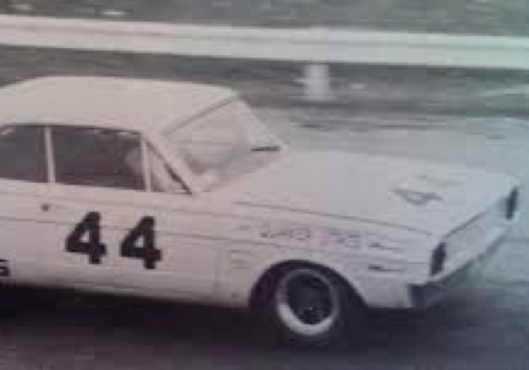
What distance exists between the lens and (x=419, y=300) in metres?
5.55

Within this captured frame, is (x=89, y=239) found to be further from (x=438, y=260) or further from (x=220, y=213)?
(x=438, y=260)

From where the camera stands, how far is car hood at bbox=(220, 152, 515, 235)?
5.78 m

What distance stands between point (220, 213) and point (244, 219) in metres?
0.12

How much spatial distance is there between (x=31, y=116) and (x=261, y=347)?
4.94 ft

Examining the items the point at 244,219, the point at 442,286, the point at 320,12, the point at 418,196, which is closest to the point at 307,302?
the point at 244,219

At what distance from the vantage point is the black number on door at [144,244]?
5.89 metres

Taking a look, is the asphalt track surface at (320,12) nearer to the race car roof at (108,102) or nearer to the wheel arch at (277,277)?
the race car roof at (108,102)

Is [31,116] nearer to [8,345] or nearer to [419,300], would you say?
[8,345]

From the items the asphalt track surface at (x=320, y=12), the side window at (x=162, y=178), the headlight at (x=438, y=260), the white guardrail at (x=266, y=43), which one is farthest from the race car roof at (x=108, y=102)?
the white guardrail at (x=266, y=43)

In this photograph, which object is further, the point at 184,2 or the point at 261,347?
the point at 184,2

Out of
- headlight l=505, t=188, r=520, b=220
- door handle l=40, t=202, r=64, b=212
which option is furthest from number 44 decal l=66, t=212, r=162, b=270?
headlight l=505, t=188, r=520, b=220

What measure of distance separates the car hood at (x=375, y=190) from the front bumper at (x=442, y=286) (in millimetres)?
187

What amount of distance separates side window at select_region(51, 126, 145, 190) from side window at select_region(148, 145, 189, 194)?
0.18 feet

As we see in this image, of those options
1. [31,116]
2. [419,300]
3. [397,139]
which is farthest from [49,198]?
[397,139]
